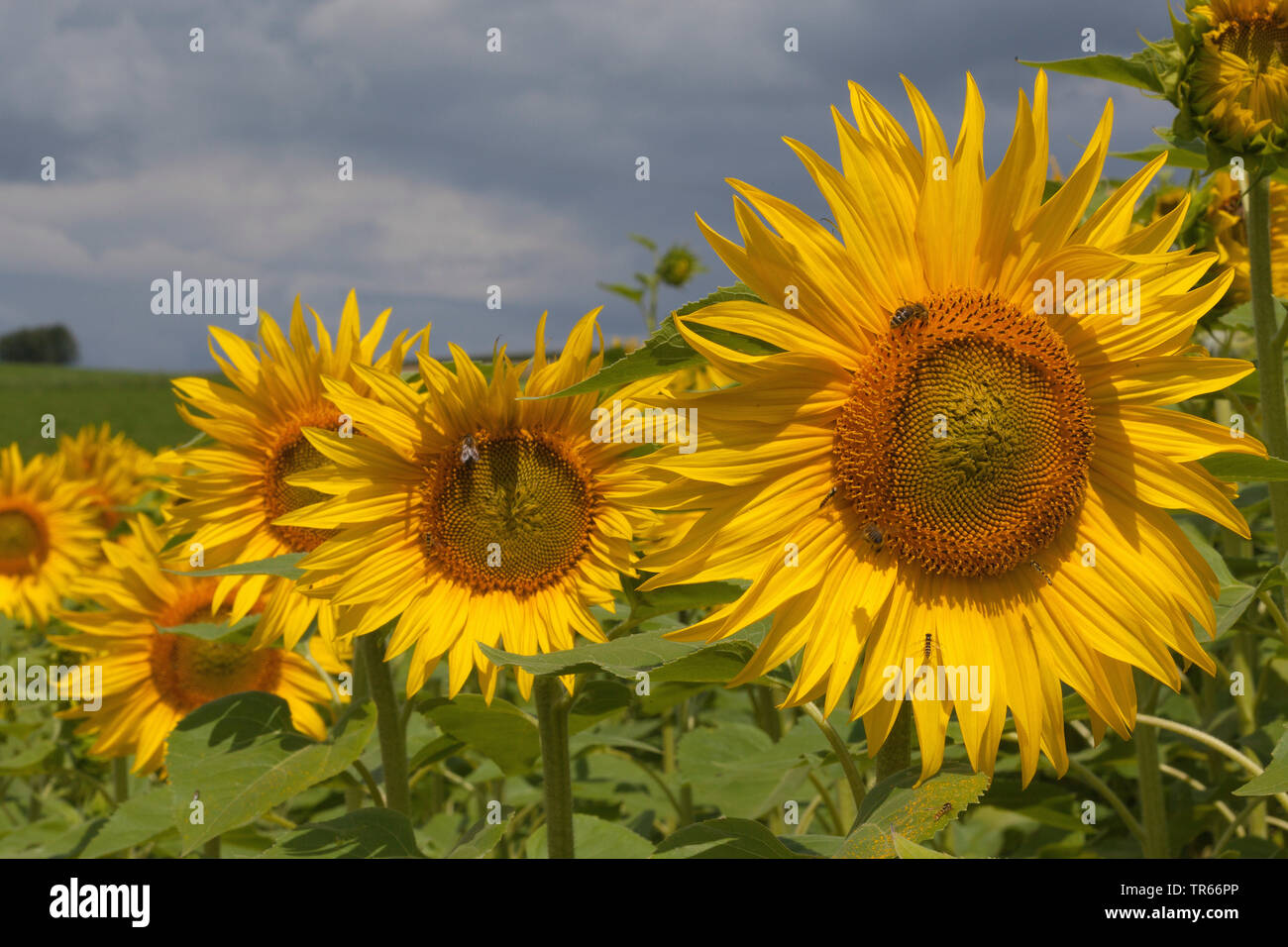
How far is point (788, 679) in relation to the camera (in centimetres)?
234

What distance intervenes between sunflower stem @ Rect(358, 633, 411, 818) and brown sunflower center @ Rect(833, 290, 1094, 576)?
1.40 metres

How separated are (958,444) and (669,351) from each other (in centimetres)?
61

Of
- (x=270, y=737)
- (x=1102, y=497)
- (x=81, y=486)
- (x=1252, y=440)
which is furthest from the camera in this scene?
(x=81, y=486)

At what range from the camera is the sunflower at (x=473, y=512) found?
2.41 m

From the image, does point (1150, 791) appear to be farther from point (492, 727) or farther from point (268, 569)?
point (268, 569)

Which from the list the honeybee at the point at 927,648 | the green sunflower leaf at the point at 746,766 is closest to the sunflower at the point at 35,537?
the green sunflower leaf at the point at 746,766

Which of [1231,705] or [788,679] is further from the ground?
[788,679]

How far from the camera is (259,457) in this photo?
10.7 feet

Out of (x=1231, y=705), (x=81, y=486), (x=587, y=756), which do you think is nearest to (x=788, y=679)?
(x=587, y=756)

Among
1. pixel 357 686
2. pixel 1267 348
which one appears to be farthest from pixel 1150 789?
pixel 357 686

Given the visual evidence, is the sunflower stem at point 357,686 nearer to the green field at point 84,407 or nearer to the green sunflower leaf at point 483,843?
the green sunflower leaf at point 483,843

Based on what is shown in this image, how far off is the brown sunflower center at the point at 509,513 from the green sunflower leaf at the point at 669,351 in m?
0.74

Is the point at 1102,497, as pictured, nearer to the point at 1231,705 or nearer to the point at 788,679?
the point at 788,679

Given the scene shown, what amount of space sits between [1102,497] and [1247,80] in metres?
0.98
